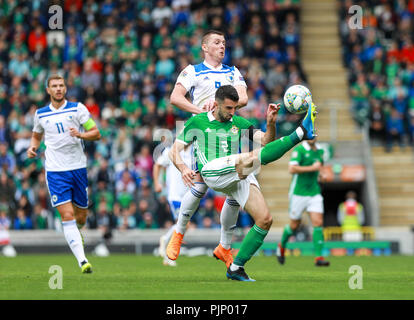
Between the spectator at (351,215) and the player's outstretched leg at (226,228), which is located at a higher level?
the player's outstretched leg at (226,228)

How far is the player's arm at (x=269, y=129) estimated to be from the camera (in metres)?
9.91

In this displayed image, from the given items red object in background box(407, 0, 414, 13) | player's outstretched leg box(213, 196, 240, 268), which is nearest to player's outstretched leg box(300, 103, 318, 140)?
player's outstretched leg box(213, 196, 240, 268)

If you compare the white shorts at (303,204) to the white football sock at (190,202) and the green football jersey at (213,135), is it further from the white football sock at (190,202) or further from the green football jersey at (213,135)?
the green football jersey at (213,135)

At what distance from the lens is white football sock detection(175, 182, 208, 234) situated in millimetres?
11464

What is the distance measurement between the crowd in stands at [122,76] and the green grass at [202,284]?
347 inches

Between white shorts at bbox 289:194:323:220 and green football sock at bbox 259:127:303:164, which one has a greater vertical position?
green football sock at bbox 259:127:303:164

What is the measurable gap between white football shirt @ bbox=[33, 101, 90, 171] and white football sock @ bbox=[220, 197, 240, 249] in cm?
236

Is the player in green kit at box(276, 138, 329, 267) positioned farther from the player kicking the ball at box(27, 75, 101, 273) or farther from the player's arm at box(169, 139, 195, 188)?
the player's arm at box(169, 139, 195, 188)

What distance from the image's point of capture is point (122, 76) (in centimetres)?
2633

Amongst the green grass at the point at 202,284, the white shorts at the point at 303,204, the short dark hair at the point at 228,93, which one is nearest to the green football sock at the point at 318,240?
the white shorts at the point at 303,204

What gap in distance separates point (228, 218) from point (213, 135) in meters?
1.26

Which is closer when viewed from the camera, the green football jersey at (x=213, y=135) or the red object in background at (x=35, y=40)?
the green football jersey at (x=213, y=135)
